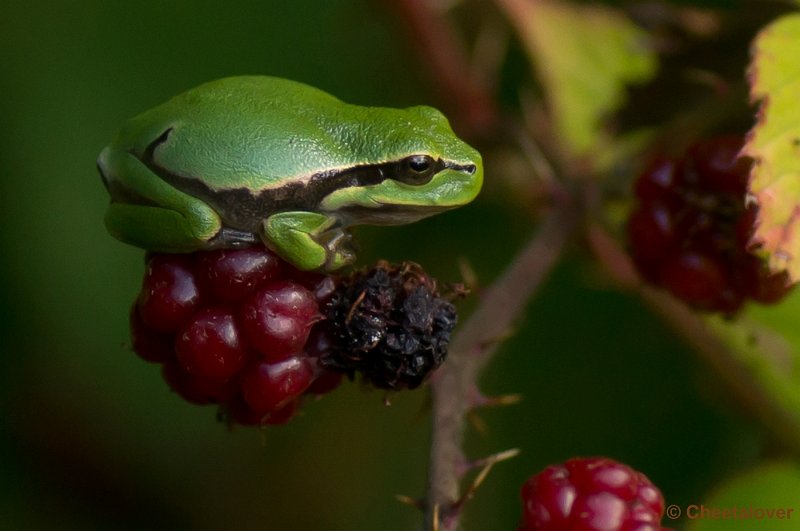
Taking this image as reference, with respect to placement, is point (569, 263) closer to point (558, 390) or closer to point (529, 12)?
point (558, 390)

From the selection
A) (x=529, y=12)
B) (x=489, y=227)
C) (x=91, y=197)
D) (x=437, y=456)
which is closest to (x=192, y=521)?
(x=91, y=197)

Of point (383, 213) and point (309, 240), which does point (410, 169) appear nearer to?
point (383, 213)

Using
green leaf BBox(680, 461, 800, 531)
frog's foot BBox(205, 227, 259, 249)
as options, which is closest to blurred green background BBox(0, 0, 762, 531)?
green leaf BBox(680, 461, 800, 531)

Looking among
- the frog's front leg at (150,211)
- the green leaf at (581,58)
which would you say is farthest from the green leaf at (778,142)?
the frog's front leg at (150,211)

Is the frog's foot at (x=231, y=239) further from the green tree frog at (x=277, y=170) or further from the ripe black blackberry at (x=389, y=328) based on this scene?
the ripe black blackberry at (x=389, y=328)

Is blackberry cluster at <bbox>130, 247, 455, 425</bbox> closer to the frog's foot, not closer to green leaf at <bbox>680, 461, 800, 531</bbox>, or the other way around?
the frog's foot

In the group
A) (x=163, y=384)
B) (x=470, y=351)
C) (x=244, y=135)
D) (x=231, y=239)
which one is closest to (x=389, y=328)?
(x=470, y=351)
